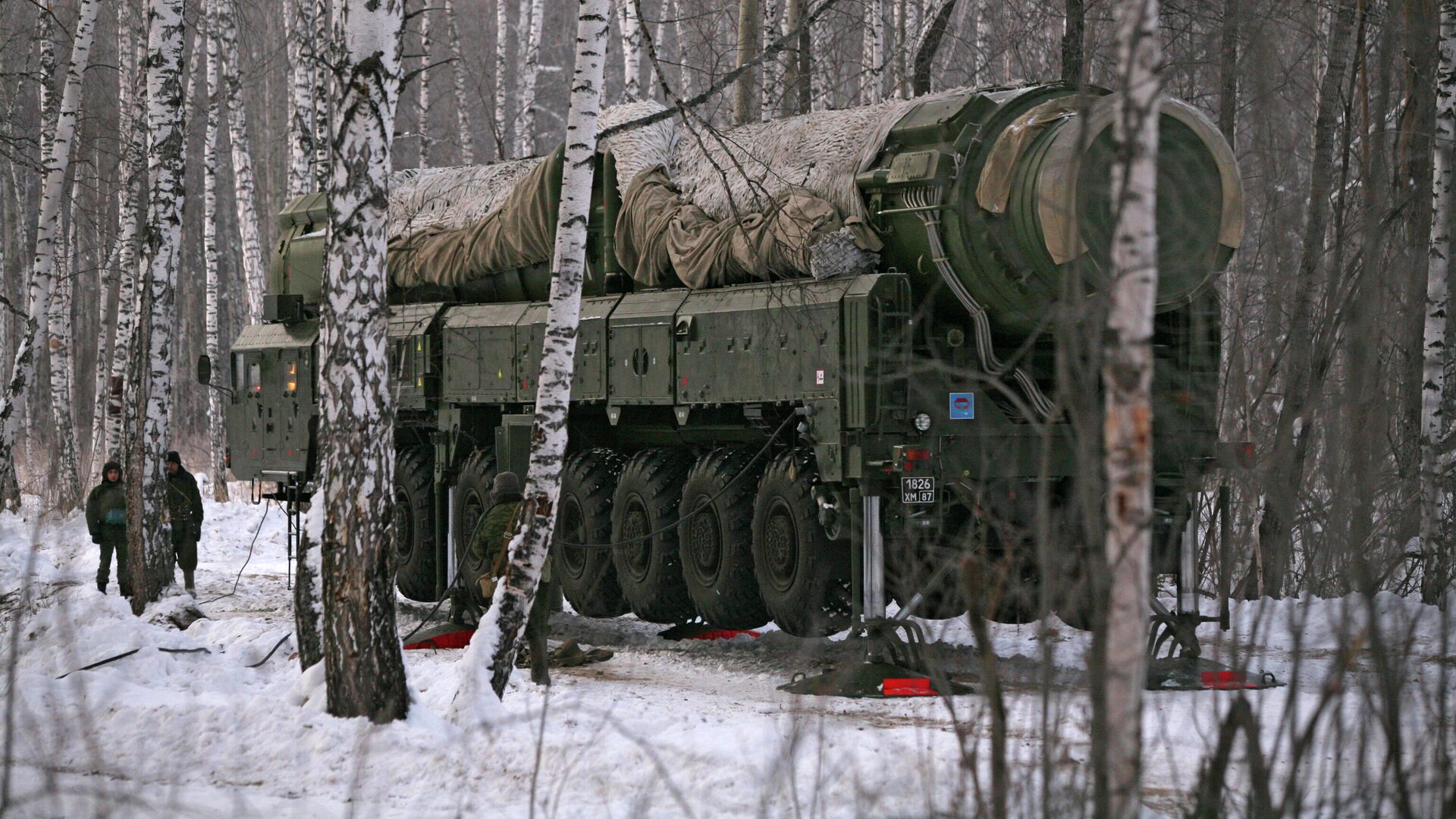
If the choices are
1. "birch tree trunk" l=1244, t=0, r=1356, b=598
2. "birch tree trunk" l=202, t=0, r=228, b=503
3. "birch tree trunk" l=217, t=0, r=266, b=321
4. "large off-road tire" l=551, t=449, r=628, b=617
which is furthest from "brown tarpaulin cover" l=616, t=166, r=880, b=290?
"birch tree trunk" l=217, t=0, r=266, b=321

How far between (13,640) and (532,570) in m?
4.80

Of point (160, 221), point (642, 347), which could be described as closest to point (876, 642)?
point (642, 347)

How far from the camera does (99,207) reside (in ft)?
102

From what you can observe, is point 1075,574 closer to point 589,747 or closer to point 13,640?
point 589,747

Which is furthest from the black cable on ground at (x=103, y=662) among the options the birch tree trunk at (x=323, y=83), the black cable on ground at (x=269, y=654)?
the birch tree trunk at (x=323, y=83)

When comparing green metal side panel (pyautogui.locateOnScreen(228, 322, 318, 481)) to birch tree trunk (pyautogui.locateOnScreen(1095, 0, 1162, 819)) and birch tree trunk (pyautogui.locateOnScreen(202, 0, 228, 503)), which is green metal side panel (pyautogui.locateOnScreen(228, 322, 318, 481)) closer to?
birch tree trunk (pyautogui.locateOnScreen(202, 0, 228, 503))

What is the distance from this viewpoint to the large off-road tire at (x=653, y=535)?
13648 mm

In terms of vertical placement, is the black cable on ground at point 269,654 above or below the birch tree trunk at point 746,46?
below

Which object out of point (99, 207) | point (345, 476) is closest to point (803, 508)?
point (345, 476)

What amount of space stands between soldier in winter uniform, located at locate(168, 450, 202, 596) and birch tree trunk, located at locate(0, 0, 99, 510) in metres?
2.19

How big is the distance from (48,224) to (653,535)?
887cm

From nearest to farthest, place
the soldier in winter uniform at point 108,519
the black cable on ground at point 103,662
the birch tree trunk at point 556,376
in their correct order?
the birch tree trunk at point 556,376 → the black cable on ground at point 103,662 → the soldier in winter uniform at point 108,519

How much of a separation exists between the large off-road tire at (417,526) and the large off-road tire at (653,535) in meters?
3.04

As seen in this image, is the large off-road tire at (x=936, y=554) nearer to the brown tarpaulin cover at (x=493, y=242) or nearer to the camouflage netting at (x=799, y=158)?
the camouflage netting at (x=799, y=158)
